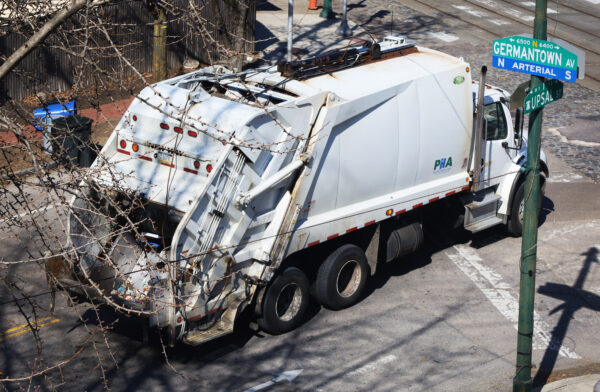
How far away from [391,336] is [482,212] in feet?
10.3

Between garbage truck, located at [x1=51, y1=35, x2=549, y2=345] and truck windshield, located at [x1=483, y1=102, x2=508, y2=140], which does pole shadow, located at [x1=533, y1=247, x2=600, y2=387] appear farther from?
truck windshield, located at [x1=483, y1=102, x2=508, y2=140]

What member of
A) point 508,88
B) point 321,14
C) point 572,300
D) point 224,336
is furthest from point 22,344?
point 321,14

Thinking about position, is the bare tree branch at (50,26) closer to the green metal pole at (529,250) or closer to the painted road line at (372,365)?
the green metal pole at (529,250)

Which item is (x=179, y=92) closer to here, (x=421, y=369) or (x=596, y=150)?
(x=421, y=369)

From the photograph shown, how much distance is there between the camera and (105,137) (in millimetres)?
17547

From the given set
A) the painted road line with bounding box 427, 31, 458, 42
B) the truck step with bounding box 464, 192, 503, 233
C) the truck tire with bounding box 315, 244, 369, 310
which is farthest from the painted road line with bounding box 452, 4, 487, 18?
the truck tire with bounding box 315, 244, 369, 310

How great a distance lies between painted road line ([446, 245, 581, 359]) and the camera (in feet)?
34.7

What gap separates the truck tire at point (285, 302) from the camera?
403 inches

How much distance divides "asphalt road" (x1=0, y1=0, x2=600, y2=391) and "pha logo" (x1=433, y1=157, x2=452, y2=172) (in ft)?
5.36

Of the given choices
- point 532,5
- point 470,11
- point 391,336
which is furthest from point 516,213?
point 532,5

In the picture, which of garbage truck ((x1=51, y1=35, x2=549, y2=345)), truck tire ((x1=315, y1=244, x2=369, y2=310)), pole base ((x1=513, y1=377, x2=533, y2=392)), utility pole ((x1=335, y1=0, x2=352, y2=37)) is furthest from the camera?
utility pole ((x1=335, y1=0, x2=352, y2=37))

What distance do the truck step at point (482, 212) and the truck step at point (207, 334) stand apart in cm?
459

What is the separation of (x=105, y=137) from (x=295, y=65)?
7840 millimetres

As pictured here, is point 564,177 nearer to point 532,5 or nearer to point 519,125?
point 519,125
